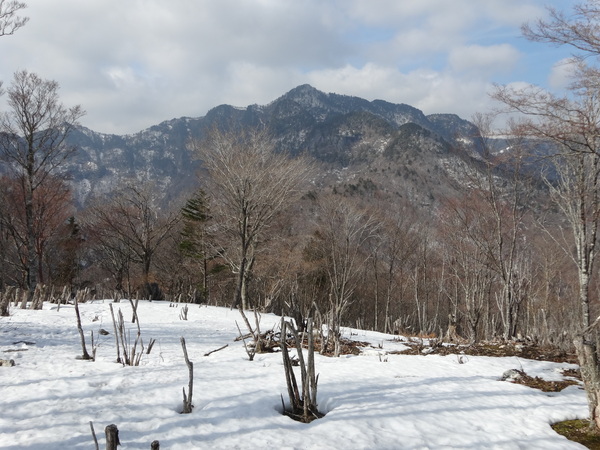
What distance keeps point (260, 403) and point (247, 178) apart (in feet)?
45.1

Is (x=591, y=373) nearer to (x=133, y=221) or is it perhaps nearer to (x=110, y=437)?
(x=110, y=437)

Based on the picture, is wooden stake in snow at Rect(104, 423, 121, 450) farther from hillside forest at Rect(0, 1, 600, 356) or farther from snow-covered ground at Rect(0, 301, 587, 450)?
hillside forest at Rect(0, 1, 600, 356)

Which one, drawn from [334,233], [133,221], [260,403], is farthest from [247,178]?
[260,403]

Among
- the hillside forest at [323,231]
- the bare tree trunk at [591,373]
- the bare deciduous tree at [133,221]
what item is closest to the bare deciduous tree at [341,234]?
the hillside forest at [323,231]

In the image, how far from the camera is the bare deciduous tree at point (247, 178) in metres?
17.8

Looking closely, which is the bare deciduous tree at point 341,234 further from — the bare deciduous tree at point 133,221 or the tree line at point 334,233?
the bare deciduous tree at point 133,221

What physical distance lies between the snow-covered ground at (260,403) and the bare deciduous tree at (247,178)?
10928mm

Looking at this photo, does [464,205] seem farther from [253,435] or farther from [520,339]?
[253,435]

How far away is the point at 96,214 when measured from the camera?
87.6ft

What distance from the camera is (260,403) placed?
491cm

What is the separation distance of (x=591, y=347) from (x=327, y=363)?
450 cm

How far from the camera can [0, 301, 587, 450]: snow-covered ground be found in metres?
3.96

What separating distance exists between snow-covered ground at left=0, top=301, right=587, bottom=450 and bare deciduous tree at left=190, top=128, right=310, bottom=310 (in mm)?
10928

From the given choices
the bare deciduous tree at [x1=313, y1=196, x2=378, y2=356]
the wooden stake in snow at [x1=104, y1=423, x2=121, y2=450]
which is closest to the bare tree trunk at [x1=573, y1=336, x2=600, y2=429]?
the wooden stake in snow at [x1=104, y1=423, x2=121, y2=450]
